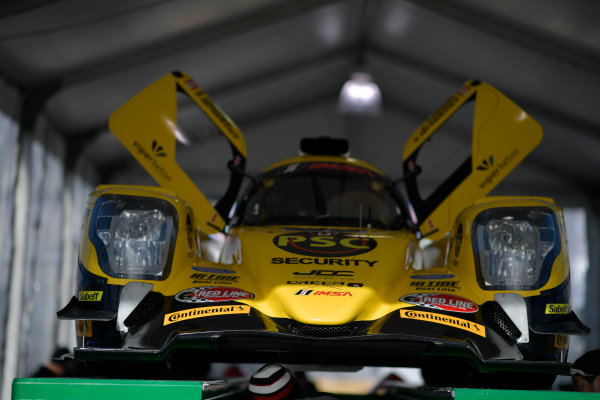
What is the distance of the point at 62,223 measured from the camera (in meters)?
10.4

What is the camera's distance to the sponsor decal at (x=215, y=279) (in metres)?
3.31

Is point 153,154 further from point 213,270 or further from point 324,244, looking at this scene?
point 324,244

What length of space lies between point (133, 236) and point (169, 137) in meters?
1.56

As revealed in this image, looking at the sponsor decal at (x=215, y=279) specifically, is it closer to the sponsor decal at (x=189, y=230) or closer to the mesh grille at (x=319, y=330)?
the sponsor decal at (x=189, y=230)

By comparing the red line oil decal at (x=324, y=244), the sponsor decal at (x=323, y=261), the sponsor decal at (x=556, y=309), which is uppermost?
the red line oil decal at (x=324, y=244)

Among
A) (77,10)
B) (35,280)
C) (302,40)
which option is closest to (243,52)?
(302,40)

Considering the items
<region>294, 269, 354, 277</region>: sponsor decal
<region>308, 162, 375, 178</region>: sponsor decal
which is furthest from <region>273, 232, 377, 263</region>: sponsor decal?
<region>308, 162, 375, 178</region>: sponsor decal

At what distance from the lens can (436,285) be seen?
332cm

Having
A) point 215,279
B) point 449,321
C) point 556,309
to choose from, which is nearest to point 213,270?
point 215,279

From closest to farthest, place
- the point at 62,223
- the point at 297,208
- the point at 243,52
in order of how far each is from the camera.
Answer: the point at 297,208
the point at 243,52
the point at 62,223

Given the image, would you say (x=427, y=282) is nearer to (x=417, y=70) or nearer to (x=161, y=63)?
(x=161, y=63)

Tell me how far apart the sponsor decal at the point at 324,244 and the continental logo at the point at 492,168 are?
43.7 inches

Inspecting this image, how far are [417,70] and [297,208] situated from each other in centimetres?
702

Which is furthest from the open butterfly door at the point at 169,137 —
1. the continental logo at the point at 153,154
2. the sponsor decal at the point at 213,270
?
the sponsor decal at the point at 213,270
